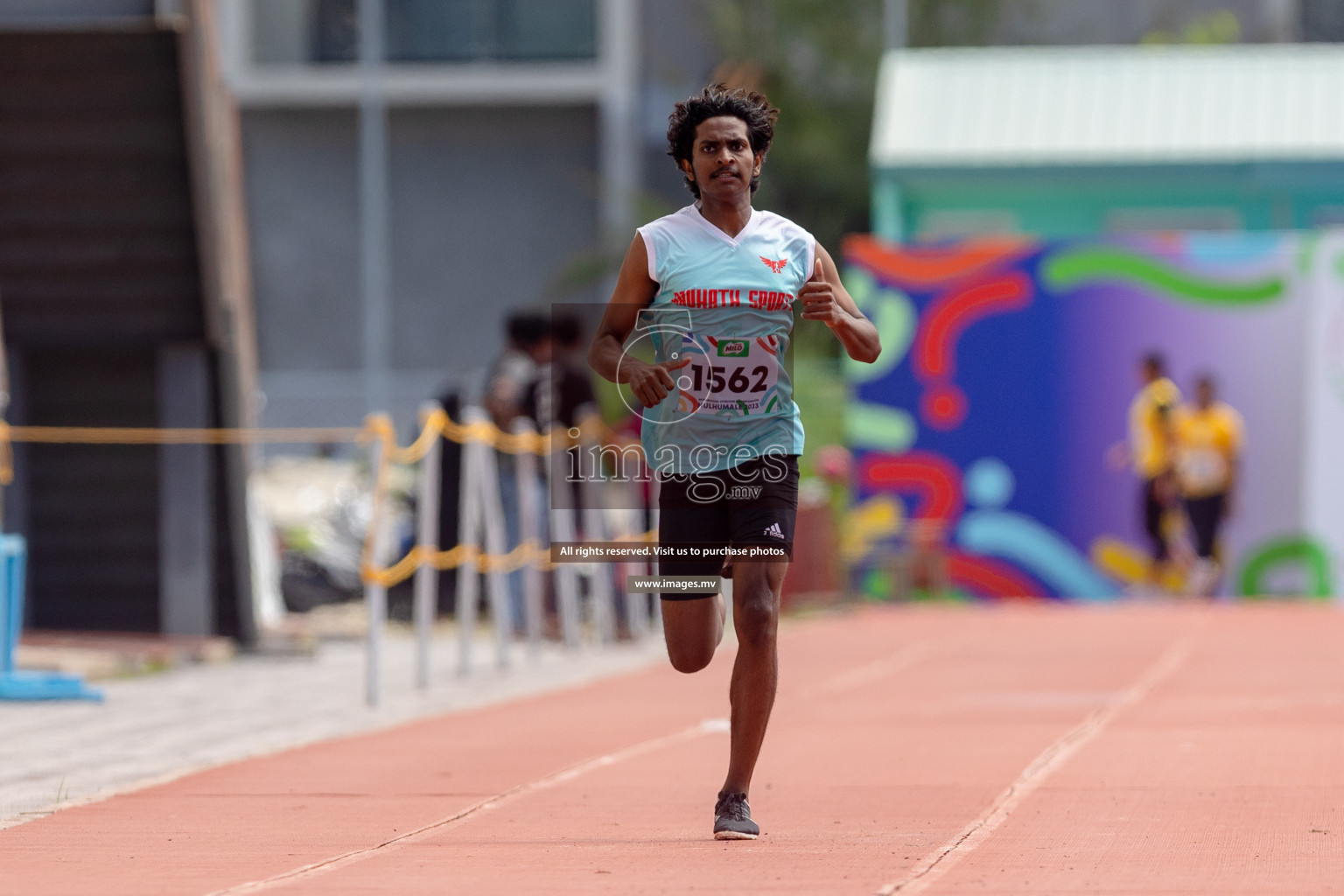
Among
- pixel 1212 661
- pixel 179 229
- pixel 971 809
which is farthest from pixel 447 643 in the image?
pixel 971 809

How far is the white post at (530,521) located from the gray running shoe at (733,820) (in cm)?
778

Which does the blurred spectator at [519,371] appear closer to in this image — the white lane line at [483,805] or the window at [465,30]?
the white lane line at [483,805]

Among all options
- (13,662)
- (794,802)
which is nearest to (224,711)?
(13,662)

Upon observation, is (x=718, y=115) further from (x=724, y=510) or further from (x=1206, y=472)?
(x=1206, y=472)

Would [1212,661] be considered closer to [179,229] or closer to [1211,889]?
[179,229]

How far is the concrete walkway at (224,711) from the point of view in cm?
818

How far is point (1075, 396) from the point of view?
70.5 feet

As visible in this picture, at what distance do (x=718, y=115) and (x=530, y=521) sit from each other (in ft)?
27.5

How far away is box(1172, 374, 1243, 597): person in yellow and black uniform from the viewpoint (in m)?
21.0

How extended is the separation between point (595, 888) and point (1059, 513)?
650 inches

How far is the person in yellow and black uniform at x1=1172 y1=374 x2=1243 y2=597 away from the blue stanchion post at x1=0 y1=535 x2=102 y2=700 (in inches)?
487

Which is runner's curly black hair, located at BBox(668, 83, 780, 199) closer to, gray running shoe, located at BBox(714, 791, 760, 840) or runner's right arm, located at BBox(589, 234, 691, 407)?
runner's right arm, located at BBox(589, 234, 691, 407)

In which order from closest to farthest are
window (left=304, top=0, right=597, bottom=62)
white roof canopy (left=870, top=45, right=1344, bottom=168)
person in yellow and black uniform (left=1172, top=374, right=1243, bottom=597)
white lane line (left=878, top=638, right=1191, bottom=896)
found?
white lane line (left=878, top=638, right=1191, bottom=896)
person in yellow and black uniform (left=1172, top=374, right=1243, bottom=597)
white roof canopy (left=870, top=45, right=1344, bottom=168)
window (left=304, top=0, right=597, bottom=62)

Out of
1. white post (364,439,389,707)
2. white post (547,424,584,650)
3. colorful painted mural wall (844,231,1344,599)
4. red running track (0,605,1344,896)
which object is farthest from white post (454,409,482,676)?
colorful painted mural wall (844,231,1344,599)
